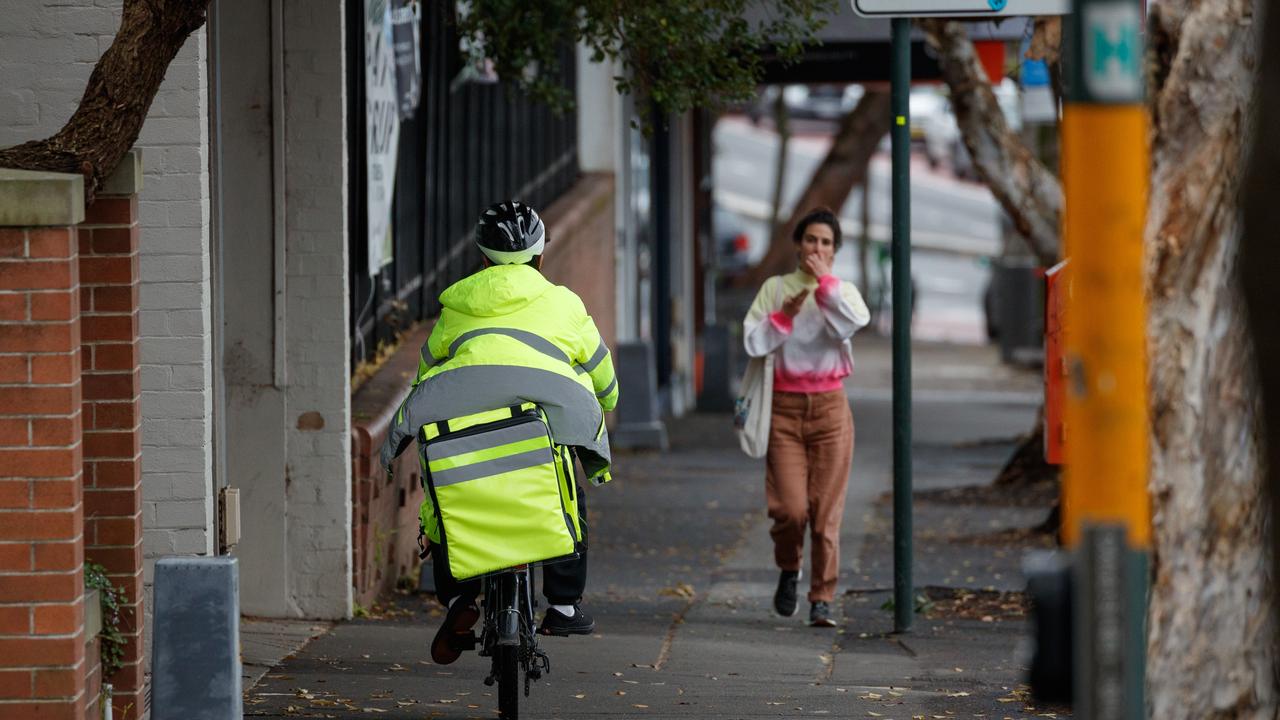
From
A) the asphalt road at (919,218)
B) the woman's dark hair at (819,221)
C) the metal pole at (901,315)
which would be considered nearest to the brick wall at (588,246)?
the woman's dark hair at (819,221)

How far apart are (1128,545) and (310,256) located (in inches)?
228

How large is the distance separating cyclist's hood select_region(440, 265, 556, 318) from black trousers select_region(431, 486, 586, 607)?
2.08ft

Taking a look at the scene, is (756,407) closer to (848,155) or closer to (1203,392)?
(1203,392)

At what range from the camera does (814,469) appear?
902cm

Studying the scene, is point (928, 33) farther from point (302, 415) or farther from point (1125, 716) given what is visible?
point (1125, 716)

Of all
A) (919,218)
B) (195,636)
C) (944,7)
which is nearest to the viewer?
(195,636)

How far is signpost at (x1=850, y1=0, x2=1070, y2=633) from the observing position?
8.21 metres

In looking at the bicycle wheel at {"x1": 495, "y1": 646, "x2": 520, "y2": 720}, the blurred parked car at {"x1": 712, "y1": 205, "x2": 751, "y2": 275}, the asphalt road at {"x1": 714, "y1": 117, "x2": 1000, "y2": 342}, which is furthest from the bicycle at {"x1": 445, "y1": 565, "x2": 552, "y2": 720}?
the blurred parked car at {"x1": 712, "y1": 205, "x2": 751, "y2": 275}

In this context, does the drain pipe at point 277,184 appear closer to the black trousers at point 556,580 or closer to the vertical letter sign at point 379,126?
the vertical letter sign at point 379,126

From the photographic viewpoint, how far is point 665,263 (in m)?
20.2

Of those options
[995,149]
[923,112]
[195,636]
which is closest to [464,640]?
[195,636]

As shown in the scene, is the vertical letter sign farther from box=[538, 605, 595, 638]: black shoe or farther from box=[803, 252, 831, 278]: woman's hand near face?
box=[538, 605, 595, 638]: black shoe

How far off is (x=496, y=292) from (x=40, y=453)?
5.59 feet

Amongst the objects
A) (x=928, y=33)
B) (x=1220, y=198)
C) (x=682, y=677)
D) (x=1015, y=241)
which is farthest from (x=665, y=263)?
(x=1220, y=198)
